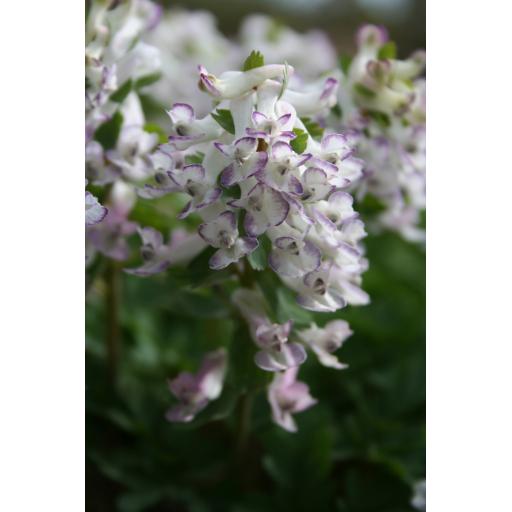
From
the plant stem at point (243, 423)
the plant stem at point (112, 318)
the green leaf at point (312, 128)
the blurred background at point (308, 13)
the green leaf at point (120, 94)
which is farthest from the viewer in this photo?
the blurred background at point (308, 13)

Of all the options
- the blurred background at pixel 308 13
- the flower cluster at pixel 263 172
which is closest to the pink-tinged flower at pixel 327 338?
the flower cluster at pixel 263 172

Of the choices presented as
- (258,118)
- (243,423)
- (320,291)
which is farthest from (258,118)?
(243,423)

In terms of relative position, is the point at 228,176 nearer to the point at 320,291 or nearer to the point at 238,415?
the point at 320,291

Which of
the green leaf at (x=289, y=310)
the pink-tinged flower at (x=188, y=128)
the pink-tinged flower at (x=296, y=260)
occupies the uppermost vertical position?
the pink-tinged flower at (x=188, y=128)

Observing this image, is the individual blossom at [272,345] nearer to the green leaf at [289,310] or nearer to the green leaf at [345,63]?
the green leaf at [289,310]

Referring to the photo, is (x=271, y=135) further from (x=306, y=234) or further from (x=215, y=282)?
(x=215, y=282)
